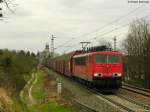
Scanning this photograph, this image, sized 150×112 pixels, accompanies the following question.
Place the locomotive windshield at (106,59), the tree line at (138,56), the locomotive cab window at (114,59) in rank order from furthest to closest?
the tree line at (138,56) < the locomotive cab window at (114,59) < the locomotive windshield at (106,59)

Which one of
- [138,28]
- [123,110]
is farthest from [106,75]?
[138,28]

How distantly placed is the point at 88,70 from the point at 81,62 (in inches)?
190

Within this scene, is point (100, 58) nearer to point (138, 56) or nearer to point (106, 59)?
point (106, 59)

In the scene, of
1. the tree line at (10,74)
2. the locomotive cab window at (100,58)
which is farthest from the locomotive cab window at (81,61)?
the tree line at (10,74)

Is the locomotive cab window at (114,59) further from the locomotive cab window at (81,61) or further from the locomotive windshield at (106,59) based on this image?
the locomotive cab window at (81,61)

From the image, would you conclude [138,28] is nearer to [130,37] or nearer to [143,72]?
[130,37]

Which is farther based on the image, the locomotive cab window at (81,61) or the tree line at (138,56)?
the tree line at (138,56)

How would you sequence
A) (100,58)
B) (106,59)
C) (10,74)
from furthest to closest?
(10,74), (106,59), (100,58)

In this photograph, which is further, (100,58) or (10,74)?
(10,74)

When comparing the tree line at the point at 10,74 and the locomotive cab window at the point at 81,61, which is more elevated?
the locomotive cab window at the point at 81,61

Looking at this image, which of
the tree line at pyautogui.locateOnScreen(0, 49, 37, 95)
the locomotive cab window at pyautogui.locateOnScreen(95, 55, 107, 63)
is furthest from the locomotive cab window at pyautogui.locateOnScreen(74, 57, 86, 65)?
the tree line at pyautogui.locateOnScreen(0, 49, 37, 95)

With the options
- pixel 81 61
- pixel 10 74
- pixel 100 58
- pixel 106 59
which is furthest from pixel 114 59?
pixel 10 74

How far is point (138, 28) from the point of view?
70.9 metres

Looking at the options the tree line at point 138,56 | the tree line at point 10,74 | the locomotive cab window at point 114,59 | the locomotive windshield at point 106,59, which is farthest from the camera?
the tree line at point 138,56
